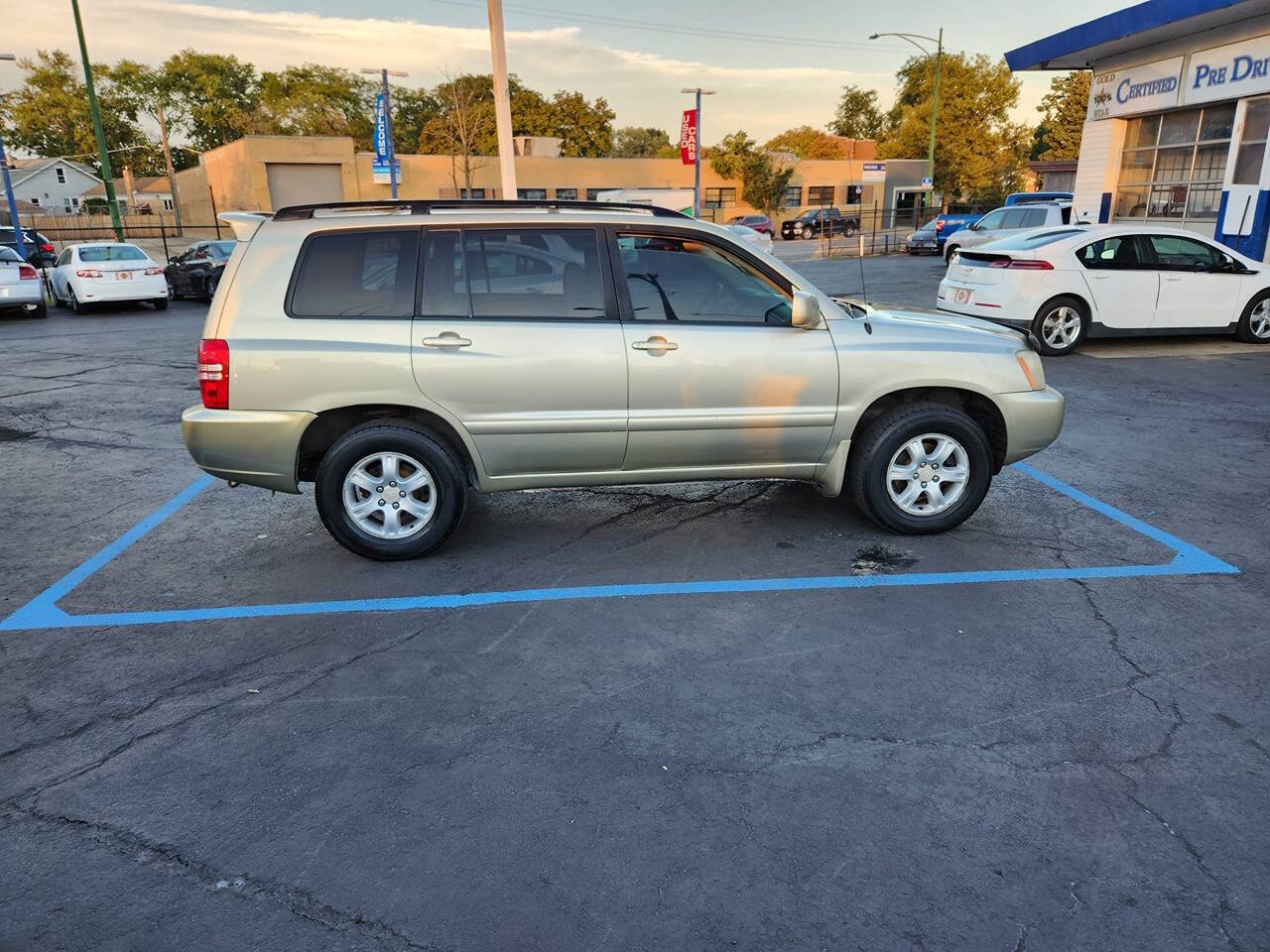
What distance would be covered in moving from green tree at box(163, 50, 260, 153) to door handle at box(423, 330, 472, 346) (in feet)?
281

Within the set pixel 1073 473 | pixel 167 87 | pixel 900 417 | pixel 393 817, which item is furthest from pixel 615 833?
pixel 167 87

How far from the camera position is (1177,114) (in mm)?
16938

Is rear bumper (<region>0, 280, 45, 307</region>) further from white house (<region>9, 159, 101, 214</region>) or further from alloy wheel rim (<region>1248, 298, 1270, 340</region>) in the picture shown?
white house (<region>9, 159, 101, 214</region>)

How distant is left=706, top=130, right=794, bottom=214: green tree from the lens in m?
58.2

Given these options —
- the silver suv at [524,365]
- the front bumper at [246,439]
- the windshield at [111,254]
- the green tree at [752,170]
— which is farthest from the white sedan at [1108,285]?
the green tree at [752,170]

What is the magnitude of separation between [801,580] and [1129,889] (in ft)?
7.58

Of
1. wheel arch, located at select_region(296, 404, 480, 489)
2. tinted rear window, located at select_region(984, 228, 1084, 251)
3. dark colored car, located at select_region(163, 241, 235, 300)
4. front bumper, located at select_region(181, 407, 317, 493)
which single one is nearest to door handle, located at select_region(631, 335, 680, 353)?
wheel arch, located at select_region(296, 404, 480, 489)

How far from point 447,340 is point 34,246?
33.7 m

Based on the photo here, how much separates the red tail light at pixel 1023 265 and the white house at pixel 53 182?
276 feet

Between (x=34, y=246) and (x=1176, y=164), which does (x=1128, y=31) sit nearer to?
(x=1176, y=164)

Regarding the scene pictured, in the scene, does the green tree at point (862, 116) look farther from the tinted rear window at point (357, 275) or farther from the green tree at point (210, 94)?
the tinted rear window at point (357, 275)

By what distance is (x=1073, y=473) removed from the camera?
6.55 m

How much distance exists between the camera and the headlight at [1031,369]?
5.23 metres

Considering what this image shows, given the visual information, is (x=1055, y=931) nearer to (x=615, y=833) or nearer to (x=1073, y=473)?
(x=615, y=833)
